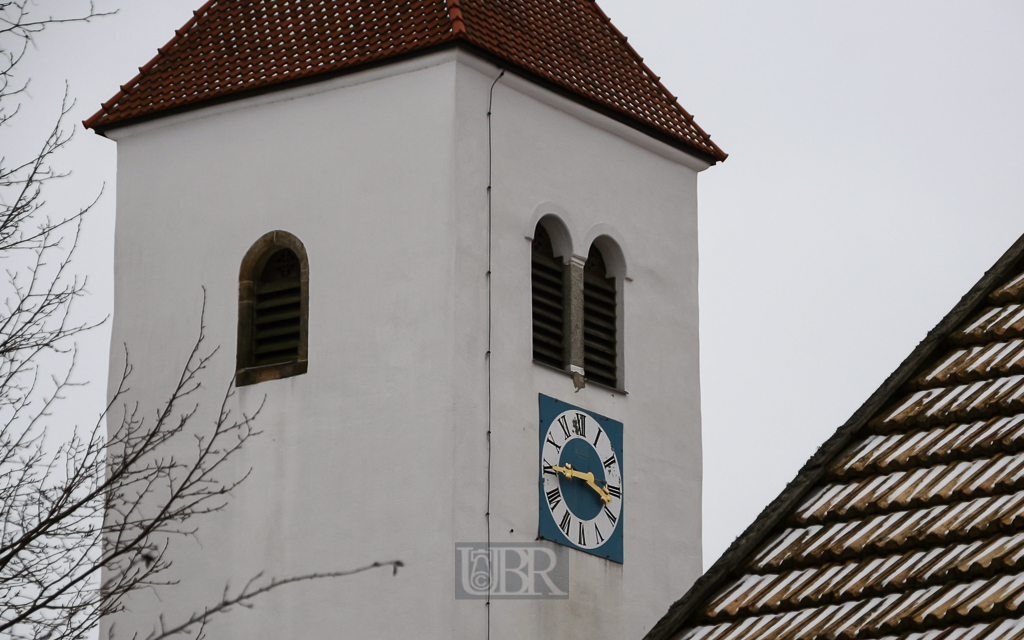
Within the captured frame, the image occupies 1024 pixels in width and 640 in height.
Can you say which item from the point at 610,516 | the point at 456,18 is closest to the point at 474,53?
the point at 456,18

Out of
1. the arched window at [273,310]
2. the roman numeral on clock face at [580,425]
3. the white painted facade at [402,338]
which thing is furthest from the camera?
the roman numeral on clock face at [580,425]

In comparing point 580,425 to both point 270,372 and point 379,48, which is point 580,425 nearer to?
point 270,372

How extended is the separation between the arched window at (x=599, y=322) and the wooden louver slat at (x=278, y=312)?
9.28 feet

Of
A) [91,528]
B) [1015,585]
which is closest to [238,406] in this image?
[91,528]

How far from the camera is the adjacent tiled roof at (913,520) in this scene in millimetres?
10641

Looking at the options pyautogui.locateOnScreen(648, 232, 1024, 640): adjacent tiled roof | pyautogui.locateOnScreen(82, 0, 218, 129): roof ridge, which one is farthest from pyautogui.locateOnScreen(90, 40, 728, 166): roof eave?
pyautogui.locateOnScreen(648, 232, 1024, 640): adjacent tiled roof

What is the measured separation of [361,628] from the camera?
22.2 m

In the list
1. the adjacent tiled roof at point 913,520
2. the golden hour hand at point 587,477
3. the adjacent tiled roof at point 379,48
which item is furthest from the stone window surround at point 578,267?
the adjacent tiled roof at point 913,520

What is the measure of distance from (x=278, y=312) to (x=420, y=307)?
70.0 inches

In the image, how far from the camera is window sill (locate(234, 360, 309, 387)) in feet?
76.7

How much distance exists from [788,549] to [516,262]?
1180 cm

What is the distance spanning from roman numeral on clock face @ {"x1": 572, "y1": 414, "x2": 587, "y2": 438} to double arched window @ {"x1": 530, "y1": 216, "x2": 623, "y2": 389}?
0.45 meters

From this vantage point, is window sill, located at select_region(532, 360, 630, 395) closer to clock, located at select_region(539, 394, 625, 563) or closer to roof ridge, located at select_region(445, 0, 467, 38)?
clock, located at select_region(539, 394, 625, 563)

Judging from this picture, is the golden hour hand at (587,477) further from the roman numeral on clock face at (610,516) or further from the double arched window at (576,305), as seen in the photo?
the double arched window at (576,305)
